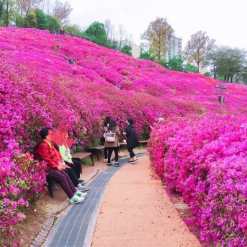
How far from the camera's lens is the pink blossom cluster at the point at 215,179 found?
2.89 meters

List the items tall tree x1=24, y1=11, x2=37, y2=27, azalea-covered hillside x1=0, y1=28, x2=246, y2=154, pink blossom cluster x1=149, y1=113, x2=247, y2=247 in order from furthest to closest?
tall tree x1=24, y1=11, x2=37, y2=27, azalea-covered hillside x1=0, y1=28, x2=246, y2=154, pink blossom cluster x1=149, y1=113, x2=247, y2=247

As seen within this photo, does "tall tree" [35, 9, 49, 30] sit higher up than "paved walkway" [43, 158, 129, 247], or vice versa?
"tall tree" [35, 9, 49, 30]

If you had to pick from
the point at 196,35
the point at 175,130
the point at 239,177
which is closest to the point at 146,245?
the point at 239,177

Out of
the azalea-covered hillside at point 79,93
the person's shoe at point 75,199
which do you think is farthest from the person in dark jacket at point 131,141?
the person's shoe at point 75,199

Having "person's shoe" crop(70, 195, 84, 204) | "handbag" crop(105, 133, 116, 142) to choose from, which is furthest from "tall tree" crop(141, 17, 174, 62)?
→ "person's shoe" crop(70, 195, 84, 204)

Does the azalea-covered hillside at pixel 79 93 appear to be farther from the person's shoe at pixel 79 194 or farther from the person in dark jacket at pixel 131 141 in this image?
the person's shoe at pixel 79 194

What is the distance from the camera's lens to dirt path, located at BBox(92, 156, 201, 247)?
3680mm

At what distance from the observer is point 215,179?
3342 mm

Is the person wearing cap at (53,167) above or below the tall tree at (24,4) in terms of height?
below

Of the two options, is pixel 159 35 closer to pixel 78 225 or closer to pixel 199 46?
pixel 199 46

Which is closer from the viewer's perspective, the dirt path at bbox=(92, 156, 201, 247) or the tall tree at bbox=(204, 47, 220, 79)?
the dirt path at bbox=(92, 156, 201, 247)

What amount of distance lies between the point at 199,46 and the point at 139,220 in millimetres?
55512

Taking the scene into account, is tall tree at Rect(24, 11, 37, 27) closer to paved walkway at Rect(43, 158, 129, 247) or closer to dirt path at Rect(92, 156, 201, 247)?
dirt path at Rect(92, 156, 201, 247)

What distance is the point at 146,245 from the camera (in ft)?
11.7
